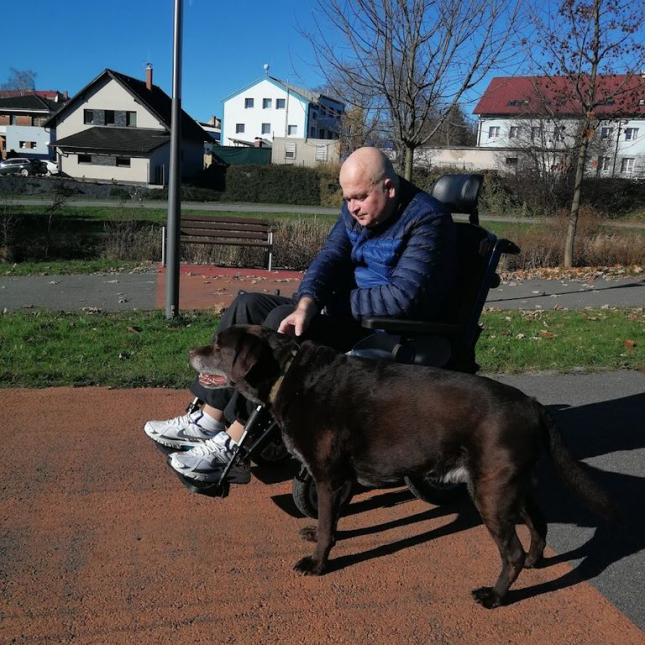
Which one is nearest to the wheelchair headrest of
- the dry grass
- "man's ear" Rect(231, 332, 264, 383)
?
"man's ear" Rect(231, 332, 264, 383)

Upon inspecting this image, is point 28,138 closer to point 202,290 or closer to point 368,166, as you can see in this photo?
point 202,290

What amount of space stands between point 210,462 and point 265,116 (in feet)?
276

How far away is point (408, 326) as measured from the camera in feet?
11.2

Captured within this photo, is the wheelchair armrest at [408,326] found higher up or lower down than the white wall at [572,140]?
lower down

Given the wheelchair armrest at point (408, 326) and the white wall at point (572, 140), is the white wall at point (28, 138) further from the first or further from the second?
the wheelchair armrest at point (408, 326)

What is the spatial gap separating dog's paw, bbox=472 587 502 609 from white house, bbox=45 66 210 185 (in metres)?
51.0

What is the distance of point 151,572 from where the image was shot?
300 centimetres

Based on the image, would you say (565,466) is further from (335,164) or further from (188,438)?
(335,164)

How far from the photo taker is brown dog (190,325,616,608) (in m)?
2.79

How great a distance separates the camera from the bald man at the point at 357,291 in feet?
11.7

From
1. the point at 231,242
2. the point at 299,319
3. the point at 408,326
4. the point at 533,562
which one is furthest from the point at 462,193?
the point at 231,242

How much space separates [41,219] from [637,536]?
51.2 feet

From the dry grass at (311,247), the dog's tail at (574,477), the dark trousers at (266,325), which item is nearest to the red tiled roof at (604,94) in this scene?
the dry grass at (311,247)

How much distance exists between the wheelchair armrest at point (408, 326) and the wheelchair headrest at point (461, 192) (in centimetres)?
92
